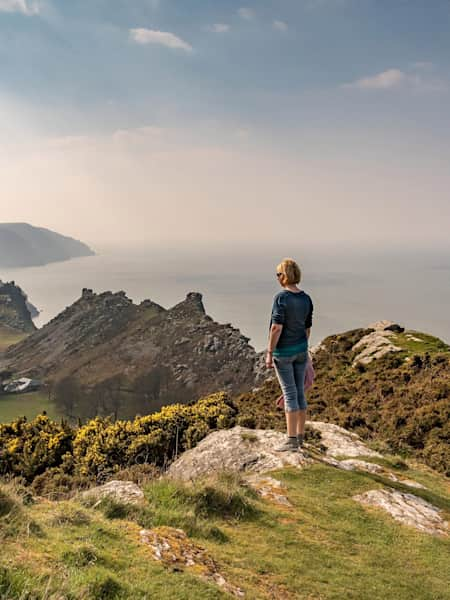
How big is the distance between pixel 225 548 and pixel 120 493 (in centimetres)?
244

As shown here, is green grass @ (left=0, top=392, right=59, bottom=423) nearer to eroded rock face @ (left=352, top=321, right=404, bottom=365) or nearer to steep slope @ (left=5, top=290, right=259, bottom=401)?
steep slope @ (left=5, top=290, right=259, bottom=401)

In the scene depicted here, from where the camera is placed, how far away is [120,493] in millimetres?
6949

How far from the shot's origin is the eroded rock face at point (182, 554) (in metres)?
4.33

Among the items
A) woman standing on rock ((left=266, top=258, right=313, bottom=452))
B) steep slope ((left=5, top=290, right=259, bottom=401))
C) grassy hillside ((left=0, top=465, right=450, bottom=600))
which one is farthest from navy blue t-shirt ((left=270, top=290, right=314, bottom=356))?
steep slope ((left=5, top=290, right=259, bottom=401))

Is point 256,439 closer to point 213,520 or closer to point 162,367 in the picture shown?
point 213,520

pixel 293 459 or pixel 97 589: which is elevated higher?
pixel 97 589

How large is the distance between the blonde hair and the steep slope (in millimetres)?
103589

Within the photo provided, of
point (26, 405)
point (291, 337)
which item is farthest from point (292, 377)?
point (26, 405)

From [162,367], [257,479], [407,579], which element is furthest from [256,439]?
[162,367]

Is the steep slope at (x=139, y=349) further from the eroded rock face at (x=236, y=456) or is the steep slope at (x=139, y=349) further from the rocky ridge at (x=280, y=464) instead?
the eroded rock face at (x=236, y=456)

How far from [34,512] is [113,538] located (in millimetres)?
1259

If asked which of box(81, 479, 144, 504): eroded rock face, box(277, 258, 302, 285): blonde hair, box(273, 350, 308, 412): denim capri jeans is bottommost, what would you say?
box(81, 479, 144, 504): eroded rock face

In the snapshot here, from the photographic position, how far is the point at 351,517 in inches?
262

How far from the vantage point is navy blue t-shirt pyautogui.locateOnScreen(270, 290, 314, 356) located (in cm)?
858
